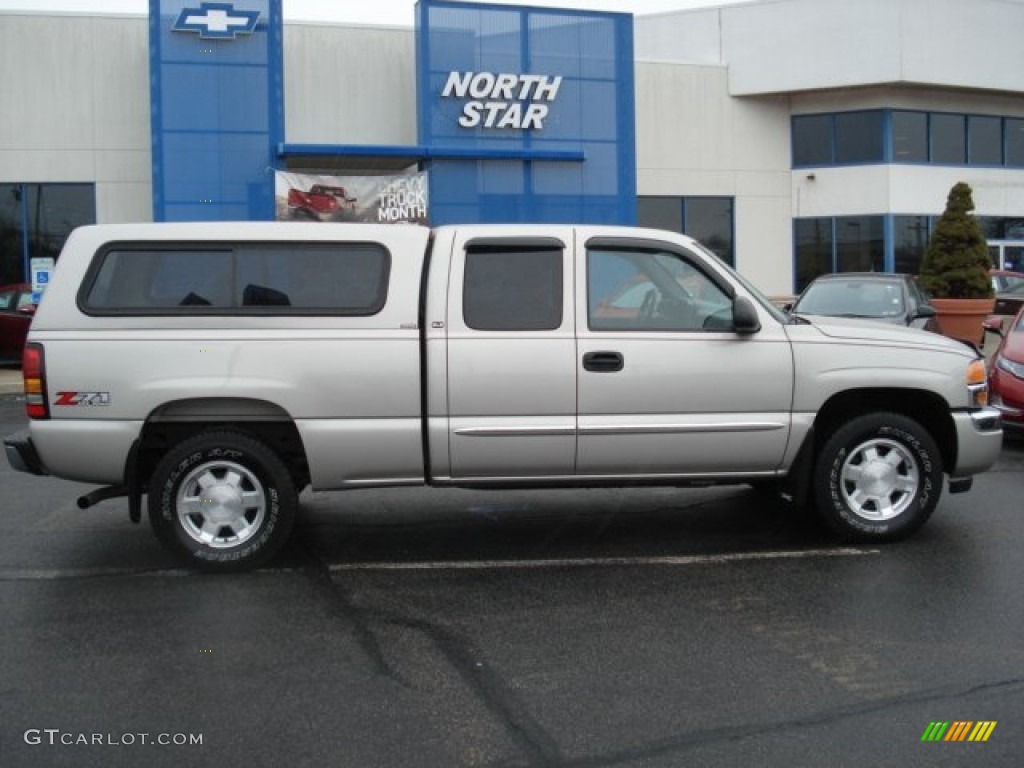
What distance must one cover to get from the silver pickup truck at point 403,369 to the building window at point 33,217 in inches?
735

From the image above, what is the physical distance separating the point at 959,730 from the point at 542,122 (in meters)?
20.8

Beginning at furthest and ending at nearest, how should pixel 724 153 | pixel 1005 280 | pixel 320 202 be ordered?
1. pixel 724 153
2. pixel 1005 280
3. pixel 320 202

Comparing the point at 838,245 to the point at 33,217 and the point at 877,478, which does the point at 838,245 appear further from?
the point at 877,478

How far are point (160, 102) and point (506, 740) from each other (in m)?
19.8

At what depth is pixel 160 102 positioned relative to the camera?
21016mm

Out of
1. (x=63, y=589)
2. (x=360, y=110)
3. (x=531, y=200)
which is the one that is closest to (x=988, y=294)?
(x=531, y=200)

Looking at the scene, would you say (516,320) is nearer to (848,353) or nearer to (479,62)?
(848,353)

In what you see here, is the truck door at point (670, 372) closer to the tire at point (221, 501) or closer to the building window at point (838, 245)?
the tire at point (221, 501)

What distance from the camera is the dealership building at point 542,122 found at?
2155cm

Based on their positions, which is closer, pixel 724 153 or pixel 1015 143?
pixel 724 153

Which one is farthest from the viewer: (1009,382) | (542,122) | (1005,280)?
(1005,280)

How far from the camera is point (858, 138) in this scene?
27938 millimetres

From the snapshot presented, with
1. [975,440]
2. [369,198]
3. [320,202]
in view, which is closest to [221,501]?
[975,440]

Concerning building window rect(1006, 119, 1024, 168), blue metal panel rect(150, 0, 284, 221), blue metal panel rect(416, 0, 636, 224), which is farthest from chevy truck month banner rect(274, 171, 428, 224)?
building window rect(1006, 119, 1024, 168)
